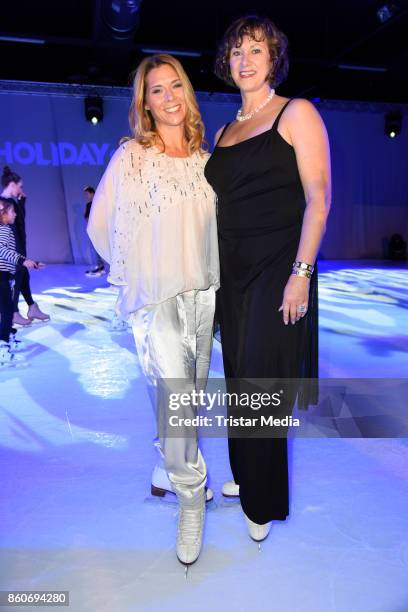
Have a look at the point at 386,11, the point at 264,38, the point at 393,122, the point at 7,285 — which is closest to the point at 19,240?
the point at 7,285

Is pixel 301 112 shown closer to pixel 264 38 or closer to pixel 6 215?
pixel 264 38

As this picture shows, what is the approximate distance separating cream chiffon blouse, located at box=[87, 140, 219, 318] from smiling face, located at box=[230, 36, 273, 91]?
0.98 ft

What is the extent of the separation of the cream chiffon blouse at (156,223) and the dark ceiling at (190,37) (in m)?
6.50

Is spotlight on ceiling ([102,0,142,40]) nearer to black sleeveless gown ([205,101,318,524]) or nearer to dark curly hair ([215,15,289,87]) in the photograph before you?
dark curly hair ([215,15,289,87])

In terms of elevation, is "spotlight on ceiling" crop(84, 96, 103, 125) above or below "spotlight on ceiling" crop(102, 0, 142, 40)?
below

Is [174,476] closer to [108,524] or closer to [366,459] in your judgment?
[108,524]

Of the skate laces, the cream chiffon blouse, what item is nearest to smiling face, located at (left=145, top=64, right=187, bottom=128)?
the cream chiffon blouse

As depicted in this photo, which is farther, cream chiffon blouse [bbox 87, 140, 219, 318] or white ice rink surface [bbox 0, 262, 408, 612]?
cream chiffon blouse [bbox 87, 140, 219, 318]

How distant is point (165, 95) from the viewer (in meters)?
1.58

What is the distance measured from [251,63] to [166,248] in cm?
61

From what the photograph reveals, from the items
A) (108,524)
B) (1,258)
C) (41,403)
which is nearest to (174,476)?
(108,524)

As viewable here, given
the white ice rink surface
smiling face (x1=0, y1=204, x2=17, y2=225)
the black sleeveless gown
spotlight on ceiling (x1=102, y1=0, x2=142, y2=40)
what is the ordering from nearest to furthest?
the white ice rink surface, the black sleeveless gown, smiling face (x1=0, y1=204, x2=17, y2=225), spotlight on ceiling (x1=102, y1=0, x2=142, y2=40)

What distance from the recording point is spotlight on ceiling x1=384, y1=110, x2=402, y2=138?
12.4 m

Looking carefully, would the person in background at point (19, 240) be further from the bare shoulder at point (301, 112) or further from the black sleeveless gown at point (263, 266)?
the bare shoulder at point (301, 112)
